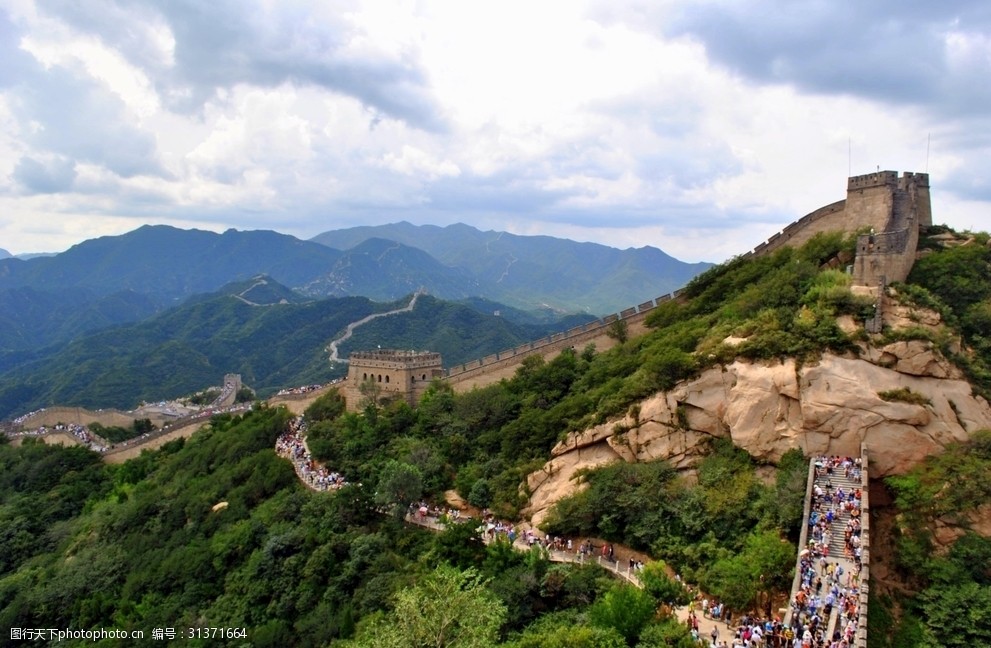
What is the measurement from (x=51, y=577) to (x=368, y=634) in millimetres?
21902

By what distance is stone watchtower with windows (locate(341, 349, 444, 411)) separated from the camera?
38.4 m

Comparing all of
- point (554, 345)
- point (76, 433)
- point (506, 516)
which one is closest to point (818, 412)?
point (506, 516)

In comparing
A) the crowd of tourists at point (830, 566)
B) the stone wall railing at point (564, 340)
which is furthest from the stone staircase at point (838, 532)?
the stone wall railing at point (564, 340)

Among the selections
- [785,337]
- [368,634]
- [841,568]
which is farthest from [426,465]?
[841,568]

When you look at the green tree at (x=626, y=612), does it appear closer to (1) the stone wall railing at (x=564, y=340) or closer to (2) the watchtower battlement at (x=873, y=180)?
(1) the stone wall railing at (x=564, y=340)

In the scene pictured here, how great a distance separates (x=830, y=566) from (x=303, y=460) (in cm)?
2428

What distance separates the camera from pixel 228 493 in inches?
1400

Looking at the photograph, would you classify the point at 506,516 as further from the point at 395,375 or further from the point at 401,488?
the point at 395,375

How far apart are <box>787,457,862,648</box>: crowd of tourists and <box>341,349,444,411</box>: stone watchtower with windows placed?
21324 millimetres

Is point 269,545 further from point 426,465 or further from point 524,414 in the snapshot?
point 524,414

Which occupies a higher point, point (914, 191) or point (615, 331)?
point (914, 191)

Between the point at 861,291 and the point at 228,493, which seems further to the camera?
the point at 228,493

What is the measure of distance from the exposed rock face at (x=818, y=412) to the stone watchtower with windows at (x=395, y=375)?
14.0 meters

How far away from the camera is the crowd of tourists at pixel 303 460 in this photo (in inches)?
1275
